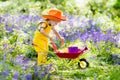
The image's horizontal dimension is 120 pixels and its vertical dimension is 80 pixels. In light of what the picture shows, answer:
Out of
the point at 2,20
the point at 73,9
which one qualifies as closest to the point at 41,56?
the point at 2,20

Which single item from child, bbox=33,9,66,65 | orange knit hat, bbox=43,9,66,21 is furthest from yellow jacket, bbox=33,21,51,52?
orange knit hat, bbox=43,9,66,21

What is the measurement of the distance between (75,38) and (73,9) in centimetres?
352

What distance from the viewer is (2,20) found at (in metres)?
7.46

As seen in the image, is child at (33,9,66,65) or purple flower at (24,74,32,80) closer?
purple flower at (24,74,32,80)

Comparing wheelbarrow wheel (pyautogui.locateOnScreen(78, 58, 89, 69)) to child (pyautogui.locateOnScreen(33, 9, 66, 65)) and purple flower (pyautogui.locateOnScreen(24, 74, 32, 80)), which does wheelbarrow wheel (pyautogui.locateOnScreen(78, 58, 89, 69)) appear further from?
purple flower (pyautogui.locateOnScreen(24, 74, 32, 80))

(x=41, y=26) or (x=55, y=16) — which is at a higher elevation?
(x=55, y=16)

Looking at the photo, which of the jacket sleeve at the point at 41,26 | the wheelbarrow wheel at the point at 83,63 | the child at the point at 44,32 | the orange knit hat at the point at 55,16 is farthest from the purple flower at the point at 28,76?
the wheelbarrow wheel at the point at 83,63

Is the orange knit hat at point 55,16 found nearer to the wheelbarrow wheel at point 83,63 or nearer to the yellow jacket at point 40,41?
the yellow jacket at point 40,41

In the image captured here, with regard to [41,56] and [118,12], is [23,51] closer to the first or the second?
[41,56]

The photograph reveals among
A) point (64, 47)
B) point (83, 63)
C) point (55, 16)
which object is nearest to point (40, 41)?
point (55, 16)

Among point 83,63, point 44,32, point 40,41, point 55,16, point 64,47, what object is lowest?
point 83,63

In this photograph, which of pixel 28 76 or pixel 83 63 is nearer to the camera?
pixel 28 76

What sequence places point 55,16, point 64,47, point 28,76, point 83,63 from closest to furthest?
point 28,76, point 55,16, point 83,63, point 64,47

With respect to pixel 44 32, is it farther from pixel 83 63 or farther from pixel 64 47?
pixel 64 47
